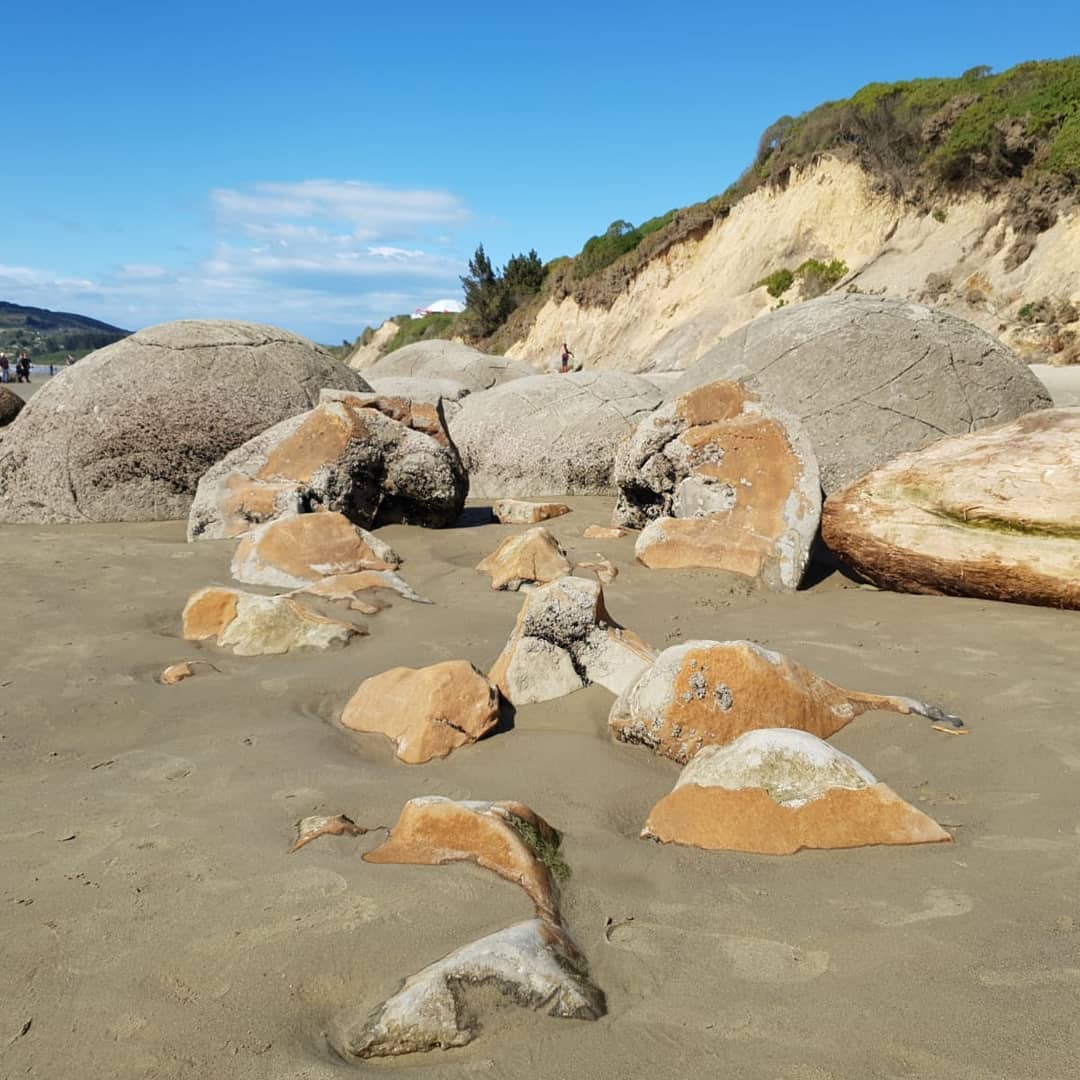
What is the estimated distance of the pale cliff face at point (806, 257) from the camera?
57.3ft

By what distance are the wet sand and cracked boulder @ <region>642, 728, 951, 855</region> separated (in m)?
0.05

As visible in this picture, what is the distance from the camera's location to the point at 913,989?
5.50 ft

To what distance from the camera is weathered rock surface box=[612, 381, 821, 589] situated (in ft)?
17.5

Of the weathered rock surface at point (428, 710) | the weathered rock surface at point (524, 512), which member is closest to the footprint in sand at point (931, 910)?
the weathered rock surface at point (428, 710)

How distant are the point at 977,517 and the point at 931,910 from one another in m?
3.28

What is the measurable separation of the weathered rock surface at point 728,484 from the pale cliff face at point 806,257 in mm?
11584

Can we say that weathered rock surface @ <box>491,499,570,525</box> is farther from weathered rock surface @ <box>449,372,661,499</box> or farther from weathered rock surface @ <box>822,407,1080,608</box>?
weathered rock surface @ <box>822,407,1080,608</box>

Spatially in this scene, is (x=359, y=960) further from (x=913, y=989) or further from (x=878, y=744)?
(x=878, y=744)

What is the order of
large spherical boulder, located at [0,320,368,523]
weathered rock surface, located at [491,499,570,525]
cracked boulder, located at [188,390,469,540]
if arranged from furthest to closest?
large spherical boulder, located at [0,320,368,523], weathered rock surface, located at [491,499,570,525], cracked boulder, located at [188,390,469,540]

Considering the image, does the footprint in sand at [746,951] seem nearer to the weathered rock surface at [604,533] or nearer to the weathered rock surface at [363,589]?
the weathered rock surface at [363,589]

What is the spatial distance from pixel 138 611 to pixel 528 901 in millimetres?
2929

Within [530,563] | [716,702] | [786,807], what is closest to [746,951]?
[786,807]

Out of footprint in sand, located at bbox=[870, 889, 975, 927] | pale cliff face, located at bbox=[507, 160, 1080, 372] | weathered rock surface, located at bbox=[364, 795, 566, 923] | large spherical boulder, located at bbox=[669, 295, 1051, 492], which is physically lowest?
footprint in sand, located at bbox=[870, 889, 975, 927]

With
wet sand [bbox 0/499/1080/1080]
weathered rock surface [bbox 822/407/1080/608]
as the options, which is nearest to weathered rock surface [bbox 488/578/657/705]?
wet sand [bbox 0/499/1080/1080]
